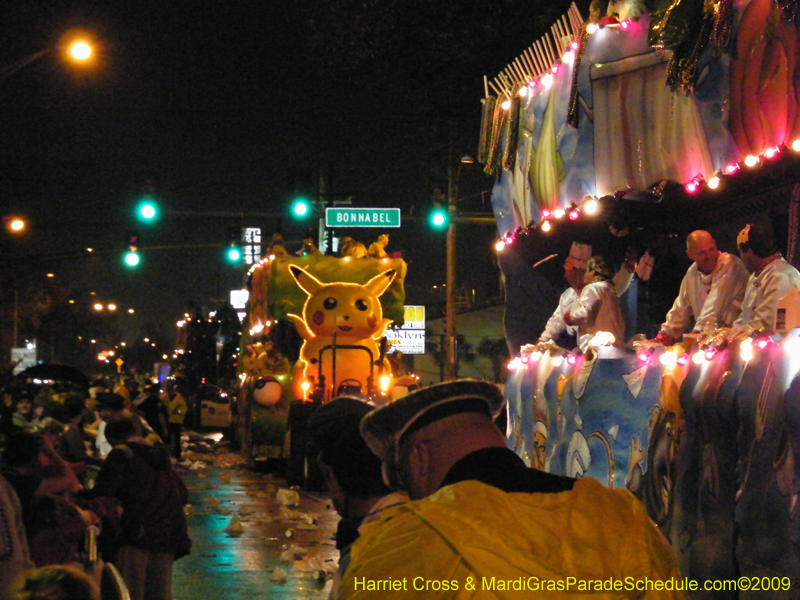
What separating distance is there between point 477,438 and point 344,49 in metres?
14.8

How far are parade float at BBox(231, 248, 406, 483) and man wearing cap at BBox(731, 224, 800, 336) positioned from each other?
10499 mm

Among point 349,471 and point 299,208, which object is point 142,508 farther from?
point 299,208

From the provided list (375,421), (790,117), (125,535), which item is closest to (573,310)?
(790,117)

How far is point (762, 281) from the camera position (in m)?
6.95

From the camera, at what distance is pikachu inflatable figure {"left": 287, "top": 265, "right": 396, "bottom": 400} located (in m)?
17.9

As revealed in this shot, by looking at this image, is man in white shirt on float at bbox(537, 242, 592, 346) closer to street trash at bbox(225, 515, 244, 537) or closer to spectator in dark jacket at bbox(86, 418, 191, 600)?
street trash at bbox(225, 515, 244, 537)

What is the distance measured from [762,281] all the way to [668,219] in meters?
4.29

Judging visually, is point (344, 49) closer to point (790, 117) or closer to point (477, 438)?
point (790, 117)

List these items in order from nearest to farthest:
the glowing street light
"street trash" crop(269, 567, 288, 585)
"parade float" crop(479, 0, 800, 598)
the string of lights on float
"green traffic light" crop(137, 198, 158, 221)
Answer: "parade float" crop(479, 0, 800, 598), the string of lights on float, "street trash" crop(269, 567, 288, 585), the glowing street light, "green traffic light" crop(137, 198, 158, 221)

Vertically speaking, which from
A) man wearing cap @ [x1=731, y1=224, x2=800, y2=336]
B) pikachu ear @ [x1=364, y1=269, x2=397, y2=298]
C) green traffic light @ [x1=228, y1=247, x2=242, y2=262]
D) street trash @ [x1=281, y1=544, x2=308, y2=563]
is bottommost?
street trash @ [x1=281, y1=544, x2=308, y2=563]

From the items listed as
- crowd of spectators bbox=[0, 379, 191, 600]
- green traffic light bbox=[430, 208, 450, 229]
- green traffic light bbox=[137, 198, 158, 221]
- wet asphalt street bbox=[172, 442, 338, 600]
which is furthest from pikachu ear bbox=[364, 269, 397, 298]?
crowd of spectators bbox=[0, 379, 191, 600]

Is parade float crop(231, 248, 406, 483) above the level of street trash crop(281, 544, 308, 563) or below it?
above

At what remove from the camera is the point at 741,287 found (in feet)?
25.7

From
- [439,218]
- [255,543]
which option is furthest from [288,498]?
[439,218]
